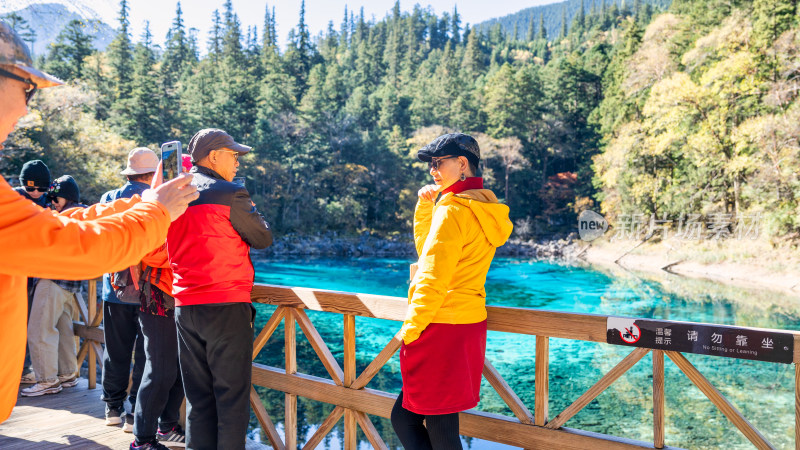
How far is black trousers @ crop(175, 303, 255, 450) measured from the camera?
214 centimetres

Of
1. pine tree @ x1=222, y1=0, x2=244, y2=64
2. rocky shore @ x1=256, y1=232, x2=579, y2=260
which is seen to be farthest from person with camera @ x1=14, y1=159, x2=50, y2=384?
pine tree @ x1=222, y1=0, x2=244, y2=64

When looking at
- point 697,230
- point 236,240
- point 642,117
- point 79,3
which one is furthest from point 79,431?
point 642,117

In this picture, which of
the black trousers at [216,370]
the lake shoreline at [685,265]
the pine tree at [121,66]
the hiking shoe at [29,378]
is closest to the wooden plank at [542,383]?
the black trousers at [216,370]

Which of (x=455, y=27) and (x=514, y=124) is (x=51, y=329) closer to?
(x=514, y=124)

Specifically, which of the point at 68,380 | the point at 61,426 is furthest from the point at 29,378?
the point at 61,426

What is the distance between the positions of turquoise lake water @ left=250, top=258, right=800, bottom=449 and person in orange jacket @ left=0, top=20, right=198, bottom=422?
22.8ft

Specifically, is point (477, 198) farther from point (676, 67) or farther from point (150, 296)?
point (676, 67)

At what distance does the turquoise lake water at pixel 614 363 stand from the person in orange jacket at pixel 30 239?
694 centimetres

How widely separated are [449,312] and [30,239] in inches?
47.8

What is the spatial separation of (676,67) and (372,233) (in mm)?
17870

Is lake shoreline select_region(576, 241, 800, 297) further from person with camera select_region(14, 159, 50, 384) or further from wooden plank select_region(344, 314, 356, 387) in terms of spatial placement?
person with camera select_region(14, 159, 50, 384)

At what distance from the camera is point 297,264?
85.5 feet

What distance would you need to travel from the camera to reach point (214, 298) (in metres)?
2.14

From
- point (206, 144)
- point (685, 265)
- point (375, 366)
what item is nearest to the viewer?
point (206, 144)
